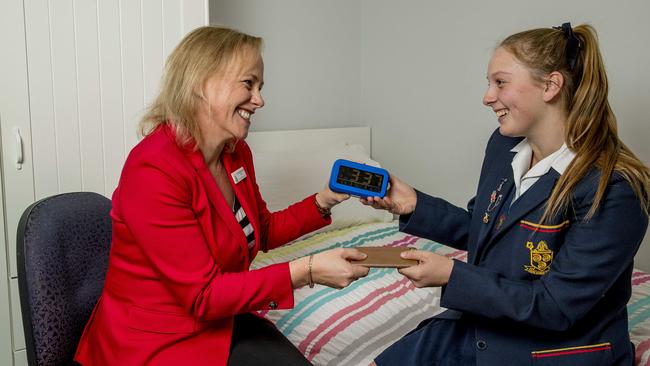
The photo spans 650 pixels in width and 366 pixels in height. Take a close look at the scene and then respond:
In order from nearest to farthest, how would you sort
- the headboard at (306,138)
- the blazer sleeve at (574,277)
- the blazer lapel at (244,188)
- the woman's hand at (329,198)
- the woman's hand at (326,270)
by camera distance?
the blazer sleeve at (574,277)
the woman's hand at (326,270)
the blazer lapel at (244,188)
the woman's hand at (329,198)
the headboard at (306,138)

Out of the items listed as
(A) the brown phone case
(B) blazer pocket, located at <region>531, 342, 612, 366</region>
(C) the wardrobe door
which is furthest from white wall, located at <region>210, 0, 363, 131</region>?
(B) blazer pocket, located at <region>531, 342, 612, 366</region>

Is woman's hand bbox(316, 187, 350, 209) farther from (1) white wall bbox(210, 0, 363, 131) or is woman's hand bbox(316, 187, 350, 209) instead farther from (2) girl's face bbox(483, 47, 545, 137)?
(1) white wall bbox(210, 0, 363, 131)

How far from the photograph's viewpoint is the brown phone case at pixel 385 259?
47.6 inches

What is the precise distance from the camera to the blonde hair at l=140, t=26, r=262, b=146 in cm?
129

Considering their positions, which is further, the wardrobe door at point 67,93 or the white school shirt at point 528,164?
the wardrobe door at point 67,93

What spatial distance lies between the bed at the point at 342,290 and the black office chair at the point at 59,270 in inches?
25.6

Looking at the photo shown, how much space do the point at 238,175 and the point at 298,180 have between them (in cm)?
114

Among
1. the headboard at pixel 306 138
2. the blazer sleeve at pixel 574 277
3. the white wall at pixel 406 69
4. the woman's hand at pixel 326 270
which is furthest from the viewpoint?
the headboard at pixel 306 138

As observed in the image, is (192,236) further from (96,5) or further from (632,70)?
(632,70)

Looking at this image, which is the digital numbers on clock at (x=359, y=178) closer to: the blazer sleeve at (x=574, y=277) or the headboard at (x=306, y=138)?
the blazer sleeve at (x=574, y=277)

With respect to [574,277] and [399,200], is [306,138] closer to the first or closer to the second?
[399,200]

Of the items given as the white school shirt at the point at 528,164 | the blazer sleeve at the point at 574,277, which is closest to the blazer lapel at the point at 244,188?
the blazer sleeve at the point at 574,277

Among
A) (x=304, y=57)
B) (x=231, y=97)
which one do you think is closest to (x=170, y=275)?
(x=231, y=97)

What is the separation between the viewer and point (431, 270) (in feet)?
3.89
